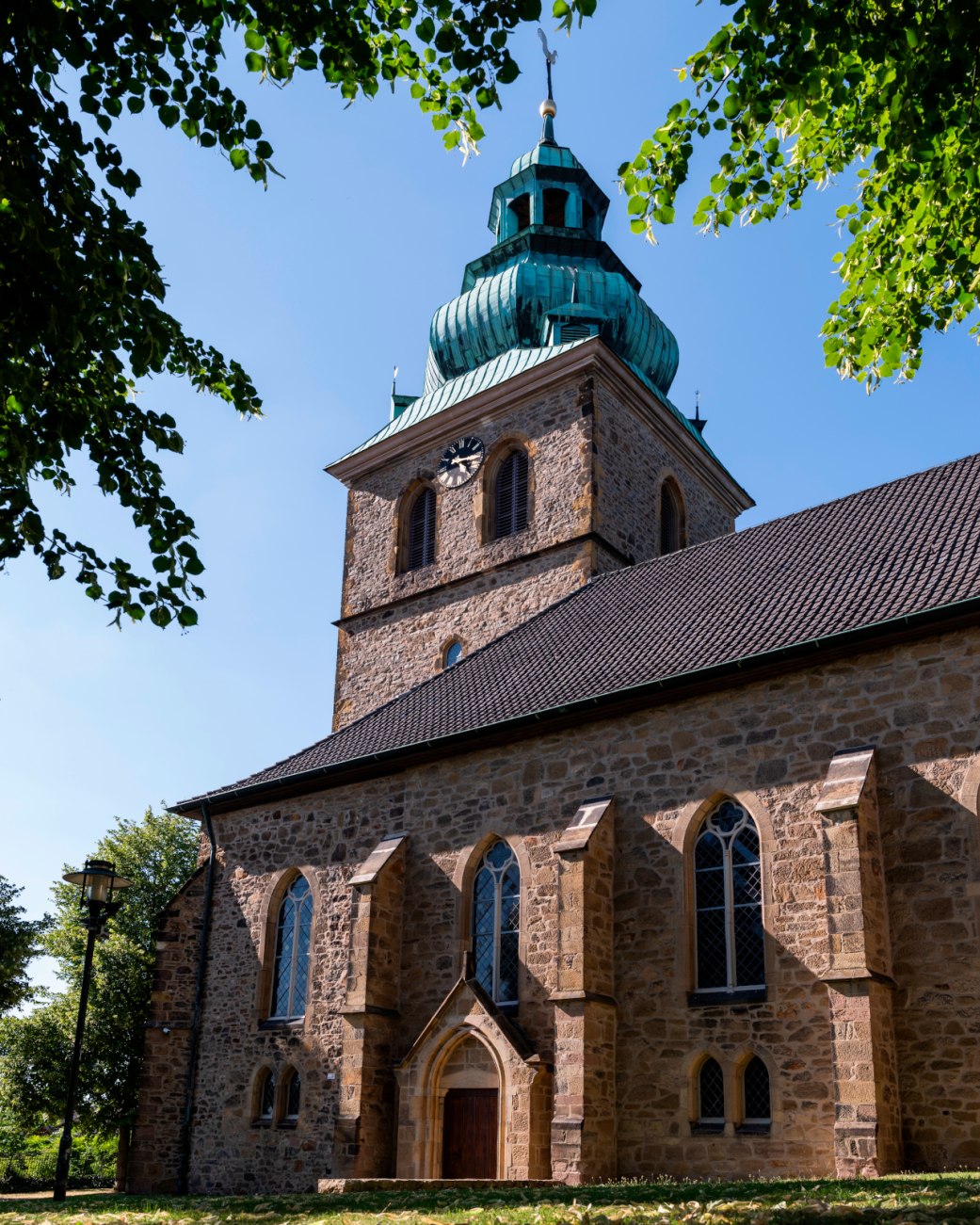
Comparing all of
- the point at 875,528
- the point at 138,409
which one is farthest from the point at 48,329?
the point at 875,528

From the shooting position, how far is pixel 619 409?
24.7 metres

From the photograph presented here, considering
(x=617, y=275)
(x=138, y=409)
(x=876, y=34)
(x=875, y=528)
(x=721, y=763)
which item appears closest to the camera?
(x=876, y=34)

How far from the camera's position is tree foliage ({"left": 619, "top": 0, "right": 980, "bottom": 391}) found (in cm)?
670

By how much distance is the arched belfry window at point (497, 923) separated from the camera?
15.4m

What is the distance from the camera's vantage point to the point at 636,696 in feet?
48.4

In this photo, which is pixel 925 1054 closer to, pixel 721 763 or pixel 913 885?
pixel 913 885

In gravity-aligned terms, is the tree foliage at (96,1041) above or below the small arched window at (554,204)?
below

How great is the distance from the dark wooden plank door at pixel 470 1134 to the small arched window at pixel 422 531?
42.4 ft

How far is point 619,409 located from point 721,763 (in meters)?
12.4

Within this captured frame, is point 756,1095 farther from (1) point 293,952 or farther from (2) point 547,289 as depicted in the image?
(2) point 547,289

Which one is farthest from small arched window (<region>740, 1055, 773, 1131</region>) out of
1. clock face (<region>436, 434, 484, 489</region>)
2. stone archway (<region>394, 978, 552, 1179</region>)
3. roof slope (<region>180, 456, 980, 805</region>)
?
clock face (<region>436, 434, 484, 489</region>)

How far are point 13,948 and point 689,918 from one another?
68.1 ft

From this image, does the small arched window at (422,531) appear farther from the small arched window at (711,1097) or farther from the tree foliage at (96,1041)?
the small arched window at (711,1097)

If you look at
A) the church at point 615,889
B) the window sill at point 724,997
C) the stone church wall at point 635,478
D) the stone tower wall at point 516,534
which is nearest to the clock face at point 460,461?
the stone tower wall at point 516,534
